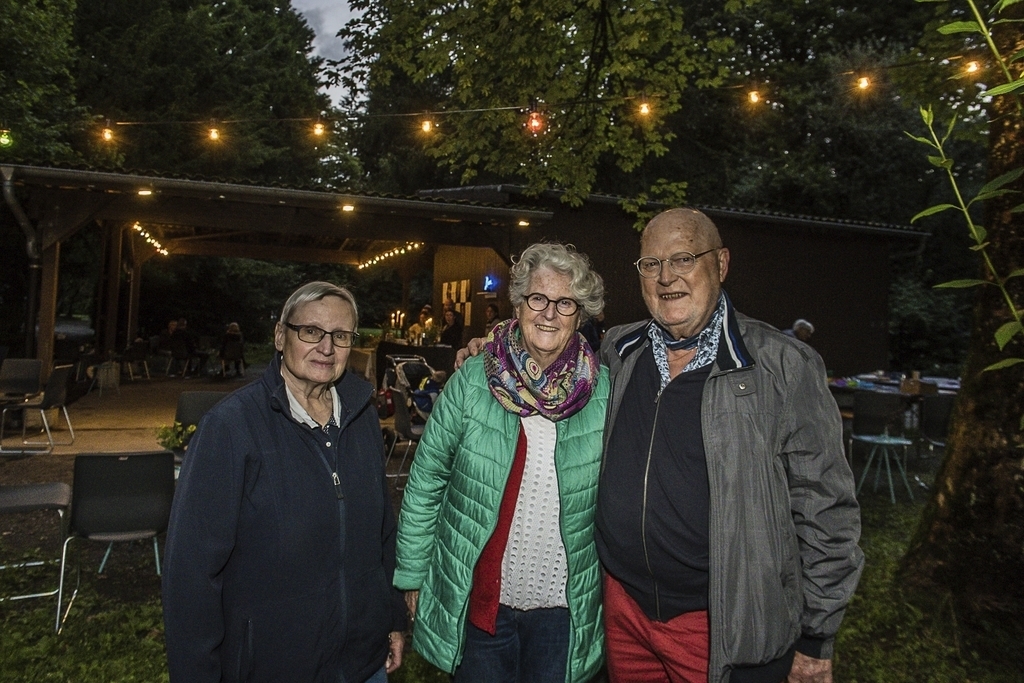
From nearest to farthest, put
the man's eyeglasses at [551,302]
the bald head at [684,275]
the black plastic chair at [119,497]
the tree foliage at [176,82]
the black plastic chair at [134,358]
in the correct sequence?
1. the bald head at [684,275]
2. the man's eyeglasses at [551,302]
3. the black plastic chair at [119,497]
4. the black plastic chair at [134,358]
5. the tree foliage at [176,82]

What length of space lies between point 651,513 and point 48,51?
17207 millimetres

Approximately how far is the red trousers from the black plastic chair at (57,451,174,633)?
296cm

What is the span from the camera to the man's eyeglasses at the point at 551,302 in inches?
88.5

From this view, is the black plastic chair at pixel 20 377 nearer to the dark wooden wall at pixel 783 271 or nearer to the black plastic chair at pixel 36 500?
the black plastic chair at pixel 36 500

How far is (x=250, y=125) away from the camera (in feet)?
74.7

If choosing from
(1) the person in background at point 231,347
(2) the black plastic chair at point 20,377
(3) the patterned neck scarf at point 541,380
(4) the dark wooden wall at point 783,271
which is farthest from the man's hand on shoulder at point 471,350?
(1) the person in background at point 231,347

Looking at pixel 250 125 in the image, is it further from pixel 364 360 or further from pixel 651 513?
pixel 651 513

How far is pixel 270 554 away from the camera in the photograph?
6.02ft

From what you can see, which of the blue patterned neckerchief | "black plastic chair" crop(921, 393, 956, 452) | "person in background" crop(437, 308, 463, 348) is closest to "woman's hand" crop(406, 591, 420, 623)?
the blue patterned neckerchief

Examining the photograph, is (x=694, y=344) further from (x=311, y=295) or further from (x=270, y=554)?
(x=270, y=554)

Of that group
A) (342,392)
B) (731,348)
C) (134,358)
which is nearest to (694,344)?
(731,348)

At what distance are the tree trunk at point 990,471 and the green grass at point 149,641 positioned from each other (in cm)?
21

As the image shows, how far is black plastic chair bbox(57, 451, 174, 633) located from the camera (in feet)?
12.9

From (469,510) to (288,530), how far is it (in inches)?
21.6
